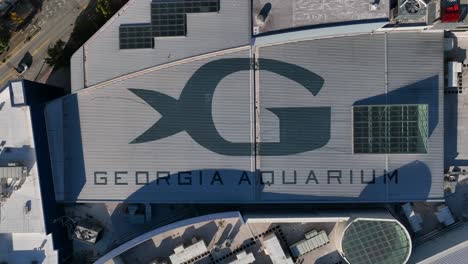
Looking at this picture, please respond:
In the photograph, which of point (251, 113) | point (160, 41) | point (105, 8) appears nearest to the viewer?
point (160, 41)

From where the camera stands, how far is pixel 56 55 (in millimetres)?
34656

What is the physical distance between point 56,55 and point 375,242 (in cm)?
3556

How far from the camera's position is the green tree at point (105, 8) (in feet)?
108

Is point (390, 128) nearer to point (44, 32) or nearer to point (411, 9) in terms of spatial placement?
point (411, 9)

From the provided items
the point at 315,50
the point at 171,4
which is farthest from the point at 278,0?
the point at 171,4

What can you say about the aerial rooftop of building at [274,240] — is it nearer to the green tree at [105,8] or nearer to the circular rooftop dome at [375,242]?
the circular rooftop dome at [375,242]

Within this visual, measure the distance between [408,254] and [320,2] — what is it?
76.3 ft

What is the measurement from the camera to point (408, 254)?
29.5m

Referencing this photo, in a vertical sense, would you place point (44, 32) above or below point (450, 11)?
above

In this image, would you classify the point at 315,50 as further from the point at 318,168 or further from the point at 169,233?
the point at 169,233

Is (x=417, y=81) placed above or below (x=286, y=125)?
above

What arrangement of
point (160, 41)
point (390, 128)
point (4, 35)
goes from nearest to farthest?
point (390, 128) < point (160, 41) < point (4, 35)

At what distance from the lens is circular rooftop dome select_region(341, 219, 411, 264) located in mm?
29719

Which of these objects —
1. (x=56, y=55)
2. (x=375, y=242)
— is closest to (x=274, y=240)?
Result: (x=375, y=242)
